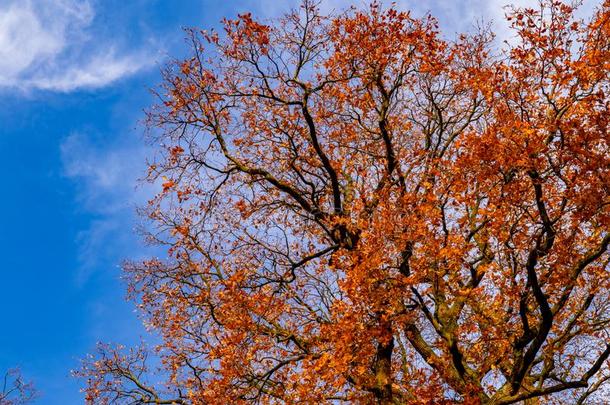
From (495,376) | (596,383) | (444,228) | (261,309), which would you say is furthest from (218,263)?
(596,383)

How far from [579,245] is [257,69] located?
9874 millimetres

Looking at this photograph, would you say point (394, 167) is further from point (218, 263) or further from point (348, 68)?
point (218, 263)

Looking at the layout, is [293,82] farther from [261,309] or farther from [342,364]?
[342,364]

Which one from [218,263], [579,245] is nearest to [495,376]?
[579,245]

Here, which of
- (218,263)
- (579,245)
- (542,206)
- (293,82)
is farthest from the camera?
(218,263)

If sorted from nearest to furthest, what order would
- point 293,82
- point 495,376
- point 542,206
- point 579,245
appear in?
1. point 542,206
2. point 579,245
3. point 293,82
4. point 495,376

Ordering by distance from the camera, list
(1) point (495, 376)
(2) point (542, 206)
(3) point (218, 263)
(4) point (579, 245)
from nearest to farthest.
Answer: (2) point (542, 206) < (4) point (579, 245) < (1) point (495, 376) < (3) point (218, 263)

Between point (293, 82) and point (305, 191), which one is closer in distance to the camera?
point (293, 82)

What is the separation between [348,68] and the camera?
16281mm

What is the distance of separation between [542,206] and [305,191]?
7897mm

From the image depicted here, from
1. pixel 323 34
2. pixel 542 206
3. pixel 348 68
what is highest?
pixel 323 34

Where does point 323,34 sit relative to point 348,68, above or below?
above

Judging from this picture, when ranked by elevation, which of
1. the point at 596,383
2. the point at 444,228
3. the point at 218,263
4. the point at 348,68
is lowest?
the point at 596,383

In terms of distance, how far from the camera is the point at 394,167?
16.7m
